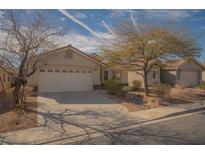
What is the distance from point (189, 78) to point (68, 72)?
18148 mm

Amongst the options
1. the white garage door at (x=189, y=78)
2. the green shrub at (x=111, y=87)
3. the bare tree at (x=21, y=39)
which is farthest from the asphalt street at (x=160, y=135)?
the white garage door at (x=189, y=78)

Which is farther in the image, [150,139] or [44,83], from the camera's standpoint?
[44,83]

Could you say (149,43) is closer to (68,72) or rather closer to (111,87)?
(111,87)

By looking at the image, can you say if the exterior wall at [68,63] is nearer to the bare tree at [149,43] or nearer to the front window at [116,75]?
the front window at [116,75]

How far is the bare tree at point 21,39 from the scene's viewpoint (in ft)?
40.4

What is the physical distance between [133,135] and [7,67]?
8740 mm

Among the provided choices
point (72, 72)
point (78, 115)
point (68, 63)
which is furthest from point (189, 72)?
point (78, 115)

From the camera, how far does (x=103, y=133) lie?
8.67 metres

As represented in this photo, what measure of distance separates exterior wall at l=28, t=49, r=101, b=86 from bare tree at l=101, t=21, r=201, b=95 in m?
4.03

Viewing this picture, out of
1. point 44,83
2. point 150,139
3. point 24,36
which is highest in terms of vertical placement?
point 24,36

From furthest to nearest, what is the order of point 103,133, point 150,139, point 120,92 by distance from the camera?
1. point 120,92
2. point 103,133
3. point 150,139

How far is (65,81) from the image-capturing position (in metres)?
19.9

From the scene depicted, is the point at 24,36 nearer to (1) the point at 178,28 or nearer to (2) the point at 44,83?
(2) the point at 44,83
